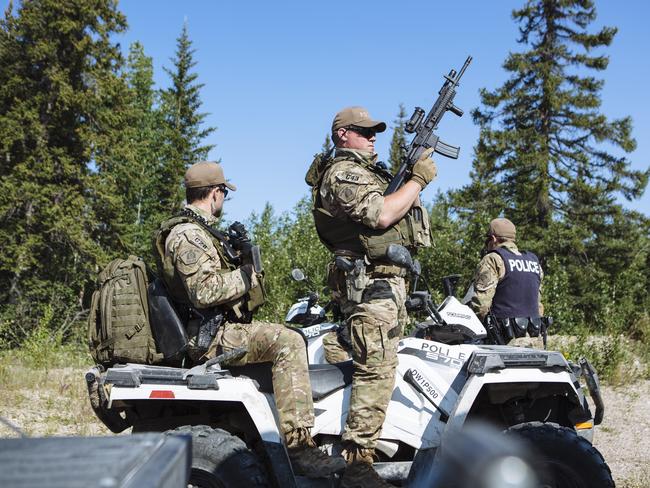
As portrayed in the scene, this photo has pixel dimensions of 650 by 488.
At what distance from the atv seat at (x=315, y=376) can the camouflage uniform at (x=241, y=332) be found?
0.38ft

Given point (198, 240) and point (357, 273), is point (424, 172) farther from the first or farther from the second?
point (198, 240)

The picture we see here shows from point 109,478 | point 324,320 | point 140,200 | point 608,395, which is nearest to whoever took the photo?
point 109,478

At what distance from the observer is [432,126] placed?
502cm

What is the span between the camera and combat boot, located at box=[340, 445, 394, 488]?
3627 millimetres

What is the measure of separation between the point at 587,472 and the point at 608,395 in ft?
20.8

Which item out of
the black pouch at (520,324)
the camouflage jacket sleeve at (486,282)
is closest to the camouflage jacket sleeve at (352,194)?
the camouflage jacket sleeve at (486,282)

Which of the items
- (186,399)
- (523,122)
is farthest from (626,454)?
(523,122)

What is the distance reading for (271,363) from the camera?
3893 millimetres

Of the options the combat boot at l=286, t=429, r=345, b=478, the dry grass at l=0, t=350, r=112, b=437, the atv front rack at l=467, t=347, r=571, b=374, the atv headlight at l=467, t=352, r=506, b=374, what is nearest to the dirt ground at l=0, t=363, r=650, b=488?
the dry grass at l=0, t=350, r=112, b=437

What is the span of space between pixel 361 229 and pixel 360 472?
1.39m

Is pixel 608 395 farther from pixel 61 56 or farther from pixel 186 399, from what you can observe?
pixel 61 56

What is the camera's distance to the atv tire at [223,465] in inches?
136

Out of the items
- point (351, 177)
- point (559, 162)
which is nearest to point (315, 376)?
point (351, 177)

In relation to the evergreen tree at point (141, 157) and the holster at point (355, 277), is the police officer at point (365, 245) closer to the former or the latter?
the holster at point (355, 277)
